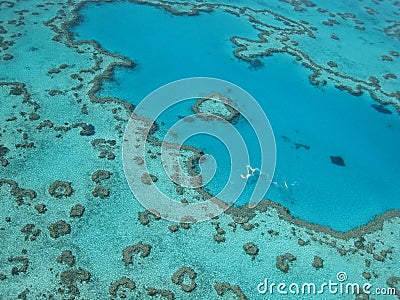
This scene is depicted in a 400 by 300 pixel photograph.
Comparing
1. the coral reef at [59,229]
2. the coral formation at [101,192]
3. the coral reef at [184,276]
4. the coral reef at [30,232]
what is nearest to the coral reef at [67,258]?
the coral reef at [59,229]

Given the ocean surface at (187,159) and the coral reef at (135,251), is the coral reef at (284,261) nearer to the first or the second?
the ocean surface at (187,159)

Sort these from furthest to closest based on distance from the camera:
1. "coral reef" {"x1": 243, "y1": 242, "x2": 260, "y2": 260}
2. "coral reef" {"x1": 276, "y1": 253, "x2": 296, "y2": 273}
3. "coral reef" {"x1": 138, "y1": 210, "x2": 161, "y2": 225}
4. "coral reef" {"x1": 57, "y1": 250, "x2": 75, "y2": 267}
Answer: "coral reef" {"x1": 138, "y1": 210, "x2": 161, "y2": 225}
"coral reef" {"x1": 243, "y1": 242, "x2": 260, "y2": 260}
"coral reef" {"x1": 276, "y1": 253, "x2": 296, "y2": 273}
"coral reef" {"x1": 57, "y1": 250, "x2": 75, "y2": 267}

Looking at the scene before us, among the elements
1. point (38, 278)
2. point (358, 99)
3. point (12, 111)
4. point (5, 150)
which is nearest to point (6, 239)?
point (38, 278)

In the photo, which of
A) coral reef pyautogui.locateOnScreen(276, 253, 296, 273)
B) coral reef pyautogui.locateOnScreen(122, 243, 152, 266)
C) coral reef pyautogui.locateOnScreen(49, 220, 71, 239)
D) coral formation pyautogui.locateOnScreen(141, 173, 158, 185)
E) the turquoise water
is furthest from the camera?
the turquoise water

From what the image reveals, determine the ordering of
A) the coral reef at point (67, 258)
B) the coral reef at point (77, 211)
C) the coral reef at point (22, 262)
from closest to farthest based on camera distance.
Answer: the coral reef at point (22, 262) → the coral reef at point (67, 258) → the coral reef at point (77, 211)

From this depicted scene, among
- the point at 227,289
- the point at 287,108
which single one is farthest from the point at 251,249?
the point at 287,108

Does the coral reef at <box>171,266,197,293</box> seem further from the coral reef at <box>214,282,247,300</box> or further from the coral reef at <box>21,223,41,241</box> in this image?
the coral reef at <box>21,223,41,241</box>

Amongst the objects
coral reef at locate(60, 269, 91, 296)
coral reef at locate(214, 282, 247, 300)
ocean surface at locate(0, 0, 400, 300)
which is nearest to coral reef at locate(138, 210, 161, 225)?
ocean surface at locate(0, 0, 400, 300)

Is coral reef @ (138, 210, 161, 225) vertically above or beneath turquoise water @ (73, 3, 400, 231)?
beneath

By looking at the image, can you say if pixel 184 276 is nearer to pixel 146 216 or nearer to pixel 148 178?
pixel 146 216

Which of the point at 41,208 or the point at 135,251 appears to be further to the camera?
the point at 41,208
